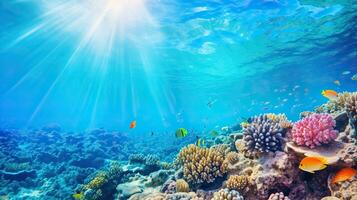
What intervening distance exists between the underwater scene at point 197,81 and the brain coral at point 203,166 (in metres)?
0.03

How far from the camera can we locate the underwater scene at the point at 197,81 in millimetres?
4770

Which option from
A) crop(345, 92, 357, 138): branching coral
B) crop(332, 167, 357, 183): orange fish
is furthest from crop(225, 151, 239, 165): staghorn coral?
crop(345, 92, 357, 138): branching coral

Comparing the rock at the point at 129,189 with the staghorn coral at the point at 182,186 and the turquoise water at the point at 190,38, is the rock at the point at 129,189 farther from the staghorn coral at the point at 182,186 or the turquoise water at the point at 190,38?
the turquoise water at the point at 190,38

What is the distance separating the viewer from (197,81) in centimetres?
4316

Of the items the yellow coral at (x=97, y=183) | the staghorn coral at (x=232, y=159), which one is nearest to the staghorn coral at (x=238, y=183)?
the staghorn coral at (x=232, y=159)

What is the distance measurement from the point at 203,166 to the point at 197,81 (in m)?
37.7

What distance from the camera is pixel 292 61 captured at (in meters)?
31.1

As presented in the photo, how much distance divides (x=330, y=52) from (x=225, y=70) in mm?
12957

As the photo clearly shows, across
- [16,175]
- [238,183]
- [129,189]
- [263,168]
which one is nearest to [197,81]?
[16,175]

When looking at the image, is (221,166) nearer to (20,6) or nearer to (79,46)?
(20,6)

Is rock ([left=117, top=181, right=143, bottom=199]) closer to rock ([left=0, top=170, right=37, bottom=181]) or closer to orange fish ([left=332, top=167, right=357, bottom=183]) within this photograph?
orange fish ([left=332, top=167, right=357, bottom=183])

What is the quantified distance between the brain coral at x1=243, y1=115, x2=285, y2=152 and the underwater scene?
3 cm

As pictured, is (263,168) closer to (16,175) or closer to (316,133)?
(316,133)

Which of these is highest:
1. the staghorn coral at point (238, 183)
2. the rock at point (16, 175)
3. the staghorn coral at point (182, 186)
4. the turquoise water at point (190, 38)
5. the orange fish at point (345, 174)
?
the turquoise water at point (190, 38)
